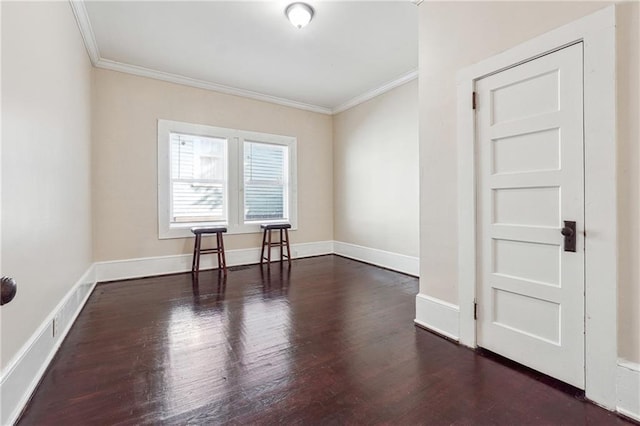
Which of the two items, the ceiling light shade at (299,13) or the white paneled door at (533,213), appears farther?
the ceiling light shade at (299,13)

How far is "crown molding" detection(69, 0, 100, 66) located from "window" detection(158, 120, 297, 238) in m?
1.01

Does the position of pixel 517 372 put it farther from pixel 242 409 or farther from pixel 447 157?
pixel 242 409

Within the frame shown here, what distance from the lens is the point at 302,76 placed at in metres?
4.16

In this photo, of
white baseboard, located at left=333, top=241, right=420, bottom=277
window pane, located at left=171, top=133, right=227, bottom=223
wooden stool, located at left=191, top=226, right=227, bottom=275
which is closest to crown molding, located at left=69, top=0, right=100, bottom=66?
window pane, located at left=171, top=133, right=227, bottom=223

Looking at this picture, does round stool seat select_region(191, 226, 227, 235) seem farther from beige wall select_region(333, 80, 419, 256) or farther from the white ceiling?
beige wall select_region(333, 80, 419, 256)

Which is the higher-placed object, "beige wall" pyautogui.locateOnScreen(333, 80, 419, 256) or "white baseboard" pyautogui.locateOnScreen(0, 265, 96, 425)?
"beige wall" pyautogui.locateOnScreen(333, 80, 419, 256)

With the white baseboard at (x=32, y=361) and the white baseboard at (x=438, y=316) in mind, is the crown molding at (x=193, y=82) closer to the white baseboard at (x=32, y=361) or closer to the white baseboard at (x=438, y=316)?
the white baseboard at (x=32, y=361)

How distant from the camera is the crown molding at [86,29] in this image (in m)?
2.61

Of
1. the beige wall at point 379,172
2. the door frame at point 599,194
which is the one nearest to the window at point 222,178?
the beige wall at point 379,172

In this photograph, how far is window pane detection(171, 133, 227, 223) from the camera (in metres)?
4.33

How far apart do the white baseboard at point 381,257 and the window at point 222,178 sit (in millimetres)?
1078

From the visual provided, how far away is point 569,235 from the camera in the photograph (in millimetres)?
1613

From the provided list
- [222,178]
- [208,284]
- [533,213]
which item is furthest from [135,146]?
[533,213]

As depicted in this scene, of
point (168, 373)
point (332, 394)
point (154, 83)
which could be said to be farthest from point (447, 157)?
point (154, 83)
